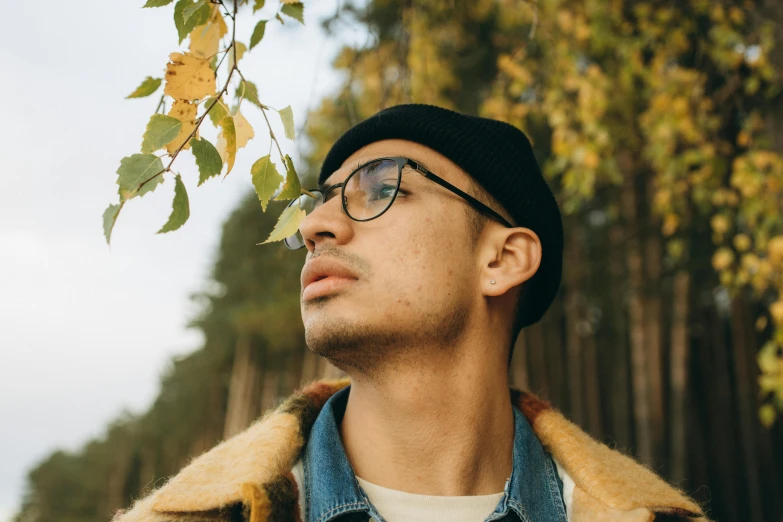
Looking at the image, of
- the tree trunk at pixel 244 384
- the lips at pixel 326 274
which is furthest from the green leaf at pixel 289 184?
the tree trunk at pixel 244 384

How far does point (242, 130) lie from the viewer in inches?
59.2

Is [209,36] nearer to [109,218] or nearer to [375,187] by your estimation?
[109,218]

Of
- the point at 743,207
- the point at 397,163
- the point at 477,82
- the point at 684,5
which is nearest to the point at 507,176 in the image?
the point at 397,163

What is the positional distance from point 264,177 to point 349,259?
681mm

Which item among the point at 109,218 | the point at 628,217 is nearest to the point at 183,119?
the point at 109,218

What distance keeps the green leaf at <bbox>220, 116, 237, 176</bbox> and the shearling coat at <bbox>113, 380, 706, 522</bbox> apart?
0.80 metres

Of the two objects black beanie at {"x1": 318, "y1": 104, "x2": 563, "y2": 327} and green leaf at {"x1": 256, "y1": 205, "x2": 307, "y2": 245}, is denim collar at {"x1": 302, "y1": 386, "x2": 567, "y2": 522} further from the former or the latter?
green leaf at {"x1": 256, "y1": 205, "x2": 307, "y2": 245}

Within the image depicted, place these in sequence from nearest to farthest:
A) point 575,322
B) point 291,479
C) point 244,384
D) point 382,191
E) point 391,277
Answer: point 291,479
point 391,277
point 382,191
point 575,322
point 244,384

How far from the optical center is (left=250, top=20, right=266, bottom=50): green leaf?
160 centimetres

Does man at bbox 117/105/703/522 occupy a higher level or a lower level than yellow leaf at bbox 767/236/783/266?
lower

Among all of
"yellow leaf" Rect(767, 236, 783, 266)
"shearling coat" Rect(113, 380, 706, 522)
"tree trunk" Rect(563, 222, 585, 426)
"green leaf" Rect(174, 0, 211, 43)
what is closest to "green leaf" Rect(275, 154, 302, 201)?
"green leaf" Rect(174, 0, 211, 43)

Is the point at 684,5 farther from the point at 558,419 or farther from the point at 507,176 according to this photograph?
the point at 558,419

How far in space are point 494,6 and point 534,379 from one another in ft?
25.4

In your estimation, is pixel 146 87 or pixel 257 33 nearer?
pixel 146 87
